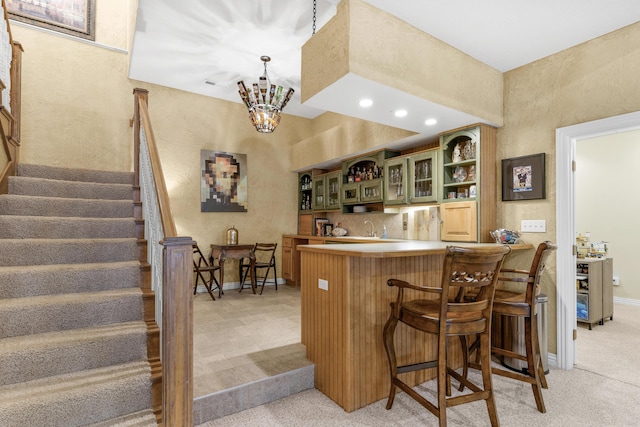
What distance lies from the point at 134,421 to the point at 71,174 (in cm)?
306

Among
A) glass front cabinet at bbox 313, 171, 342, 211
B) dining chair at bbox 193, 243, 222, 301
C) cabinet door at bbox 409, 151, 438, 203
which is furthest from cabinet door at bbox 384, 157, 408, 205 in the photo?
dining chair at bbox 193, 243, 222, 301

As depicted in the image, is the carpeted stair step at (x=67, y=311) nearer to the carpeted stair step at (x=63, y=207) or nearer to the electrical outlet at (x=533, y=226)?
the carpeted stair step at (x=63, y=207)

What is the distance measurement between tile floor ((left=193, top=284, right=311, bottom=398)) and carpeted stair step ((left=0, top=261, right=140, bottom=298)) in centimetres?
92

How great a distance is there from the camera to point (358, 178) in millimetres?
5562

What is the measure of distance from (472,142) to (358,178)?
216cm

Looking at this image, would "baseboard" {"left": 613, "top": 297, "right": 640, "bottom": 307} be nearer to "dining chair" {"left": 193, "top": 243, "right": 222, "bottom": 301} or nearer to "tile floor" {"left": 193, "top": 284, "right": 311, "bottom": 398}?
"tile floor" {"left": 193, "top": 284, "right": 311, "bottom": 398}

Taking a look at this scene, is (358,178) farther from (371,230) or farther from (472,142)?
(472,142)

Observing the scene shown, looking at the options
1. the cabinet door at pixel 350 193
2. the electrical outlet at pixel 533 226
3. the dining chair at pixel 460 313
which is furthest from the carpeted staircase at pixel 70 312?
the electrical outlet at pixel 533 226

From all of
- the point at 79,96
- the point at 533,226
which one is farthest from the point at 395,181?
the point at 79,96

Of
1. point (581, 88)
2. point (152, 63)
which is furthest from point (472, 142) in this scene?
Result: point (152, 63)

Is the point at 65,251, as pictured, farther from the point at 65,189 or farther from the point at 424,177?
the point at 424,177

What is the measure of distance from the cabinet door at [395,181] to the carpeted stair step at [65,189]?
10.8ft

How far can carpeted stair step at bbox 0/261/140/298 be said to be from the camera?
7.61ft

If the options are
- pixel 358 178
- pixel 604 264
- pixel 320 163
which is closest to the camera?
pixel 604 264
